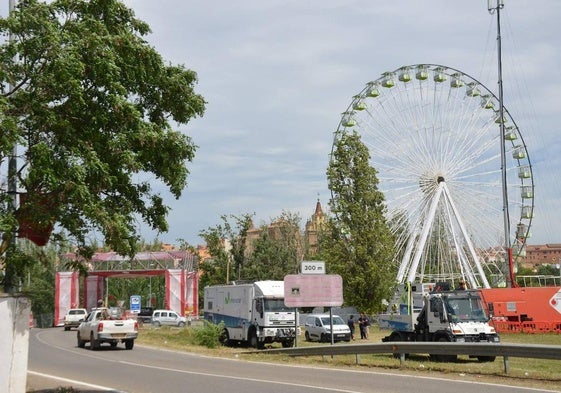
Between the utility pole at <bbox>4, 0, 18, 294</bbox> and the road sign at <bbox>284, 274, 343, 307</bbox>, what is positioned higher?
the utility pole at <bbox>4, 0, 18, 294</bbox>

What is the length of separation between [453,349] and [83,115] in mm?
12637

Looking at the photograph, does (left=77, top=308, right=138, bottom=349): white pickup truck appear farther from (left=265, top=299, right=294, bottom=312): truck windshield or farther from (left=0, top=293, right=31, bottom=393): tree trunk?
(left=0, top=293, right=31, bottom=393): tree trunk

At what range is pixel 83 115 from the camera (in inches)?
456

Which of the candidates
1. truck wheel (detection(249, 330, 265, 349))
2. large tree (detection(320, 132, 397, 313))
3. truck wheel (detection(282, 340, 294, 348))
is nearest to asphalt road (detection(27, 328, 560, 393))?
truck wheel (detection(249, 330, 265, 349))

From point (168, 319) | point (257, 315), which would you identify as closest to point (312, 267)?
point (257, 315)

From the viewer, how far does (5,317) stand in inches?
451

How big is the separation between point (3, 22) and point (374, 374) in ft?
42.1

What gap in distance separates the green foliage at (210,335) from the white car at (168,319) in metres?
23.8

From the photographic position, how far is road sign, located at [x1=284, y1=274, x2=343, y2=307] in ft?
87.4

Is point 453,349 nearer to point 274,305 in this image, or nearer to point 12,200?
point 12,200

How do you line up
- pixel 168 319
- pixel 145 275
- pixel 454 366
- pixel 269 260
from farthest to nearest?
pixel 269 260, pixel 145 275, pixel 168 319, pixel 454 366

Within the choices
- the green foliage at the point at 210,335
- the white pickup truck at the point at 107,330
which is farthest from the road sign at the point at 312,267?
the white pickup truck at the point at 107,330

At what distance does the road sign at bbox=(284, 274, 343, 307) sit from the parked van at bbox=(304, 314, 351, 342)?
10915 millimetres

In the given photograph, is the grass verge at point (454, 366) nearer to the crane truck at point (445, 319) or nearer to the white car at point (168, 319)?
the crane truck at point (445, 319)
